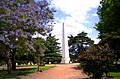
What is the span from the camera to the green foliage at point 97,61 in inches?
939

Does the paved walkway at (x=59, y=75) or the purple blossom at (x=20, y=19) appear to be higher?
the purple blossom at (x=20, y=19)

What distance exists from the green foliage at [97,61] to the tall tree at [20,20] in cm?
Answer: 718

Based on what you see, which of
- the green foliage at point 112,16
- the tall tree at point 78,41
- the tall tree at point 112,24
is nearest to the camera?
the tall tree at point 112,24

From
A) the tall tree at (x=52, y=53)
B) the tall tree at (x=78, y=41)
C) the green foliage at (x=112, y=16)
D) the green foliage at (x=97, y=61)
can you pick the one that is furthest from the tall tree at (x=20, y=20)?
the tall tree at (x=78, y=41)

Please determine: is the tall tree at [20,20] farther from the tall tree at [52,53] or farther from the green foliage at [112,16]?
the tall tree at [52,53]

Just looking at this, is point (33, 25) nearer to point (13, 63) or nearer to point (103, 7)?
point (13, 63)

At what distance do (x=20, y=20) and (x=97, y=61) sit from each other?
8.44 m

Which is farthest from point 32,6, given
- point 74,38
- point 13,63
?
point 74,38

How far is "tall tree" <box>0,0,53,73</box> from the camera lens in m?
27.6

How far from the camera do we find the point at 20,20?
28.1 metres

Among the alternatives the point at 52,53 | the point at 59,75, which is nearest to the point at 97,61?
the point at 59,75

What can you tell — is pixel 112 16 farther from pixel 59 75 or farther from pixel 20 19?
pixel 20 19

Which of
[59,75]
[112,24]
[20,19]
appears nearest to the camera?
[20,19]

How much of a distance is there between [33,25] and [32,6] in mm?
1926
